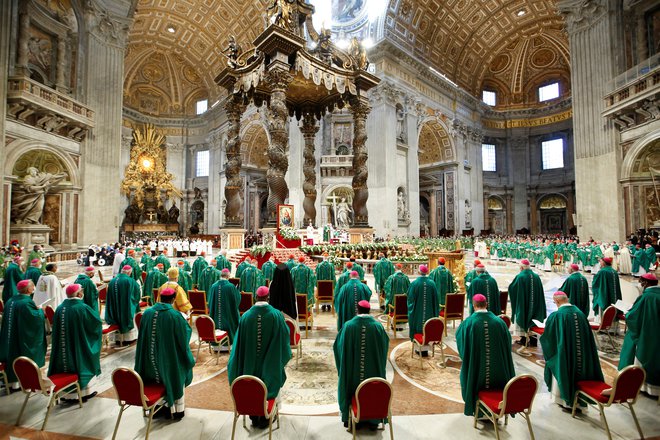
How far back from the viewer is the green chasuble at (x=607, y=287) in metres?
5.68

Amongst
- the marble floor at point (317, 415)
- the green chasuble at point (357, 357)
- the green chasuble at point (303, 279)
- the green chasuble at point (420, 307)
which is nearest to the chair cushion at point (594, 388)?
the marble floor at point (317, 415)

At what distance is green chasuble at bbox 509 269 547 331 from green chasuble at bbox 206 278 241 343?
175 inches

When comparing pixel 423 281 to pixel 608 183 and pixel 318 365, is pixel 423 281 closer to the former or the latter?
pixel 318 365

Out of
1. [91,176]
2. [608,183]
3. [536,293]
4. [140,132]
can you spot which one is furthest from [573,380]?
[140,132]

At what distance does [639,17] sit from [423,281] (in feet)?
64.8

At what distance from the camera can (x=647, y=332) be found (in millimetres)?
3504

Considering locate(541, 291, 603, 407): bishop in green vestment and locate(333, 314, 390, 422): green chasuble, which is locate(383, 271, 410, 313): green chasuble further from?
locate(333, 314, 390, 422): green chasuble

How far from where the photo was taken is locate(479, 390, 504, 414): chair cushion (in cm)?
266

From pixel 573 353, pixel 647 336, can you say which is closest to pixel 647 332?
pixel 647 336

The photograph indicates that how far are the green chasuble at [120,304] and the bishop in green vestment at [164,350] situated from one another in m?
2.62

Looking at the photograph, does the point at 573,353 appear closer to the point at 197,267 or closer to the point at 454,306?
the point at 454,306

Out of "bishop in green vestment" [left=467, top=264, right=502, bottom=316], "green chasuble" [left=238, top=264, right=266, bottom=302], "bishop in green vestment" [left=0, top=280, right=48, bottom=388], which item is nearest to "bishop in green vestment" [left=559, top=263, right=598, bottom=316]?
"bishop in green vestment" [left=467, top=264, right=502, bottom=316]

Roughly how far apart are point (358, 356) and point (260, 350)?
0.92 metres

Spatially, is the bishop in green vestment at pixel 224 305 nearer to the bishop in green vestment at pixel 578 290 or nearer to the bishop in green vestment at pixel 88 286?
the bishop in green vestment at pixel 88 286
